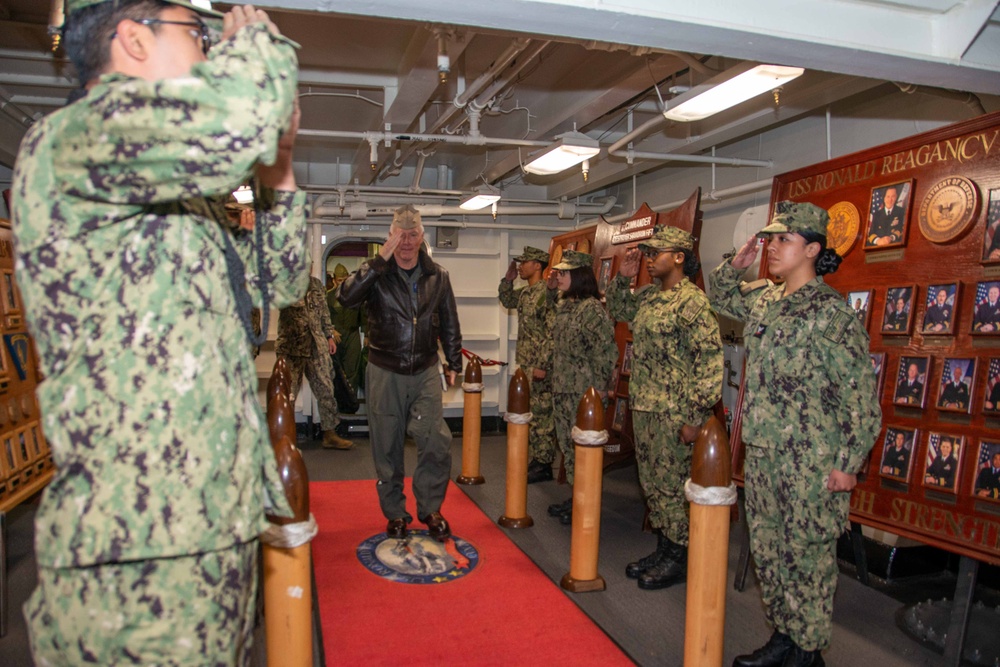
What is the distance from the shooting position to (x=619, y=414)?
693cm

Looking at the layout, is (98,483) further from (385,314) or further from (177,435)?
(385,314)

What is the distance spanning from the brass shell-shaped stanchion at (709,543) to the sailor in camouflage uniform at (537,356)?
353 centimetres

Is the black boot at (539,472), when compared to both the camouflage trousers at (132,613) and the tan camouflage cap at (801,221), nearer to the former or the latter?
the tan camouflage cap at (801,221)

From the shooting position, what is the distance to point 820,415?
2.98 meters

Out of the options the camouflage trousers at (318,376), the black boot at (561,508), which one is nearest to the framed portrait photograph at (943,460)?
the black boot at (561,508)

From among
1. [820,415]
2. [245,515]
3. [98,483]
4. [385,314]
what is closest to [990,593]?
[820,415]

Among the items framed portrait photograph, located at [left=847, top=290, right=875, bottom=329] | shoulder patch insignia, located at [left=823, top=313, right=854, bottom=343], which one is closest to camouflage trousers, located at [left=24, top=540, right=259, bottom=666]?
shoulder patch insignia, located at [left=823, top=313, right=854, bottom=343]

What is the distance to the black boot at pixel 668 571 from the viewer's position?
4.07m

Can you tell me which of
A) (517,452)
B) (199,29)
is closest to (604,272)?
(517,452)

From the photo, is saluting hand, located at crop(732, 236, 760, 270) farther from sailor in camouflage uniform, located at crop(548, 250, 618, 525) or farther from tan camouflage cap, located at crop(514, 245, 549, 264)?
tan camouflage cap, located at crop(514, 245, 549, 264)

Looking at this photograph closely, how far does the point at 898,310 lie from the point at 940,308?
9.7 inches

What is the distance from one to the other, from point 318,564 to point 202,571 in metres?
3.24

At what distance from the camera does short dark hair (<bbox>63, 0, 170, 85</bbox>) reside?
1274 millimetres

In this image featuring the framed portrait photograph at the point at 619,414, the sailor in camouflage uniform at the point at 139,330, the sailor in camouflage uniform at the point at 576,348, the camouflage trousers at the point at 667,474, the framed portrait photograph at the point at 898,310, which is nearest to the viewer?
the sailor in camouflage uniform at the point at 139,330
